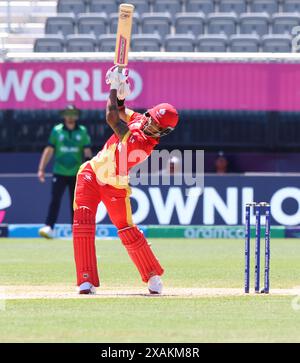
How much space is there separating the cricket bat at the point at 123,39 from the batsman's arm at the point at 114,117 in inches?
14.8

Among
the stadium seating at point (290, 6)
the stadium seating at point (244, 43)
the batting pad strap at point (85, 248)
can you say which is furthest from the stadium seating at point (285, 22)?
the batting pad strap at point (85, 248)

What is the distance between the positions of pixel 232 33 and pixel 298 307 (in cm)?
1344

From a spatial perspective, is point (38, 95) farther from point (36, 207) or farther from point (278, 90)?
point (278, 90)

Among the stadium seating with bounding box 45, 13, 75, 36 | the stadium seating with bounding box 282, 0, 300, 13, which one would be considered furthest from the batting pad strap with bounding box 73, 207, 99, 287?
the stadium seating with bounding box 282, 0, 300, 13

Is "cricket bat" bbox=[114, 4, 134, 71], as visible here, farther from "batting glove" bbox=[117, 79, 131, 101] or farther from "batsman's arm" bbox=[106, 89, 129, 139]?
"batsman's arm" bbox=[106, 89, 129, 139]

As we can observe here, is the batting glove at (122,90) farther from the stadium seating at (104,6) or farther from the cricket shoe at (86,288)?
the stadium seating at (104,6)

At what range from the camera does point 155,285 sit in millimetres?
10820

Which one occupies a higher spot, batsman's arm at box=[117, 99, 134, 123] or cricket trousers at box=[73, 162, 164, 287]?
batsman's arm at box=[117, 99, 134, 123]

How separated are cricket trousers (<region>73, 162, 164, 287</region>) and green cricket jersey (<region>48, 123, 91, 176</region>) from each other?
7755 mm

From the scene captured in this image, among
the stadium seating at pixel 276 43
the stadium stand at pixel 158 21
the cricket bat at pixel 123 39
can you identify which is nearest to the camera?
the cricket bat at pixel 123 39

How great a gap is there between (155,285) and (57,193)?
7.78m

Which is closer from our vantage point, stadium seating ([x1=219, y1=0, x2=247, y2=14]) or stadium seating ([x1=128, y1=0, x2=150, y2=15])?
stadium seating ([x1=128, y1=0, x2=150, y2=15])

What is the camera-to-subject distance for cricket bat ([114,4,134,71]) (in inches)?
429

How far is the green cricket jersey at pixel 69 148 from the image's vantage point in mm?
18547
